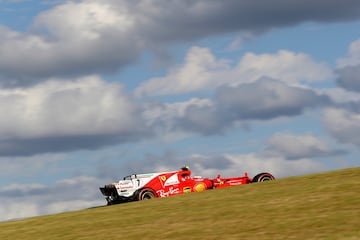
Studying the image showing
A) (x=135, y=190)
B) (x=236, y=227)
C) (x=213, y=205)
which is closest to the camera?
(x=236, y=227)

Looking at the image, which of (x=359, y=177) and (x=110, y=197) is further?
(x=110, y=197)

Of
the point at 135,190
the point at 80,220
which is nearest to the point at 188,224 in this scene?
the point at 80,220

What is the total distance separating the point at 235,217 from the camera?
1934 centimetres

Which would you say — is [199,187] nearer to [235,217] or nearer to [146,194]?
[146,194]

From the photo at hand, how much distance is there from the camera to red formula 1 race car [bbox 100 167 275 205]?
32.2m

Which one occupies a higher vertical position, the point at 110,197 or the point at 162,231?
the point at 110,197

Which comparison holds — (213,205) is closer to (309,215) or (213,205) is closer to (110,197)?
(309,215)

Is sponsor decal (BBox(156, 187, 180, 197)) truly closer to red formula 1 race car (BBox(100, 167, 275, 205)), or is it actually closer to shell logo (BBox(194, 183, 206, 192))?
red formula 1 race car (BBox(100, 167, 275, 205))

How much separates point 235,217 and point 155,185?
13432mm

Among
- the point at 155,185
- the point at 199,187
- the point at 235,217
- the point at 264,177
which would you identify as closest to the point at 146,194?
the point at 155,185

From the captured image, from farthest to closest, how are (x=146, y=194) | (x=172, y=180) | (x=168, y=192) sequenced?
(x=172, y=180)
(x=168, y=192)
(x=146, y=194)

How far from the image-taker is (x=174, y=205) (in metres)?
24.5

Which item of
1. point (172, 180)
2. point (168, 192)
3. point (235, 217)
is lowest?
point (235, 217)

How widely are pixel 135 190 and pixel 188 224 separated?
43.8ft
